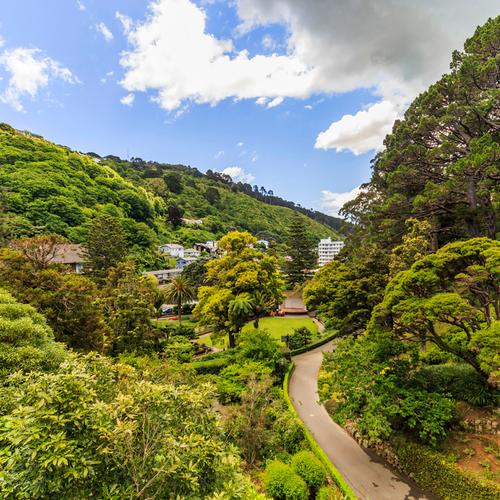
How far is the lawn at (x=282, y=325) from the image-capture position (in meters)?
30.5

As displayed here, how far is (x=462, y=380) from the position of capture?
11.6 metres

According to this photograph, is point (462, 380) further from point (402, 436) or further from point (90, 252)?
point (90, 252)

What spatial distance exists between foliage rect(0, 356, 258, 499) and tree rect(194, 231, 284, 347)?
1496 centimetres

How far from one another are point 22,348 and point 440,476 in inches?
509

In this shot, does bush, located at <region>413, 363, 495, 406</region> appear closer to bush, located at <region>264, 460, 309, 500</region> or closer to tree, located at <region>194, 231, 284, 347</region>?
bush, located at <region>264, 460, 309, 500</region>

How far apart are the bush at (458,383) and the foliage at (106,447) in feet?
32.5

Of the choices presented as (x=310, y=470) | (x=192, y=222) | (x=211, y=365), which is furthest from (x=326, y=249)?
(x=310, y=470)

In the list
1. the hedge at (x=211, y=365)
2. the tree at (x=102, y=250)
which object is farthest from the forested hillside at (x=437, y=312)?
the tree at (x=102, y=250)

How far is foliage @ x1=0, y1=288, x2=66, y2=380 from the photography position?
7.10 m

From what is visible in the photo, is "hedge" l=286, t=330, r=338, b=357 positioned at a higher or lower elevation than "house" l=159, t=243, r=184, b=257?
lower

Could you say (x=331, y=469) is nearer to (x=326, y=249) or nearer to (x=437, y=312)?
(x=437, y=312)

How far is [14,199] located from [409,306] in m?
59.8

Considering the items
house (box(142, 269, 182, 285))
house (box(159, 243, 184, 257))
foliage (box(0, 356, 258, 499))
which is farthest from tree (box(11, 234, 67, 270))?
house (box(159, 243, 184, 257))

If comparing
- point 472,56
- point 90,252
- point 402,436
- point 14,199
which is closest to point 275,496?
point 402,436
